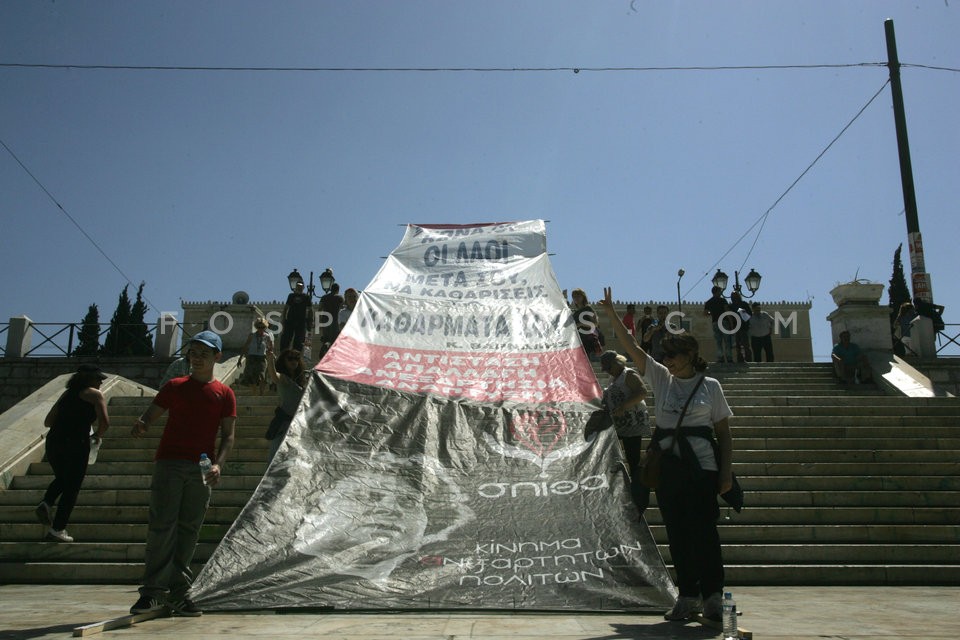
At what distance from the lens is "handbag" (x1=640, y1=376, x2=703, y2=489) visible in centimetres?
422

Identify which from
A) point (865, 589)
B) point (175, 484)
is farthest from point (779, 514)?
point (175, 484)

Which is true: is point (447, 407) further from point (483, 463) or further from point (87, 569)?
point (87, 569)

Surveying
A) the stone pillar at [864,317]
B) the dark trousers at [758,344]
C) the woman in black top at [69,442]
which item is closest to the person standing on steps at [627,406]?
the woman in black top at [69,442]

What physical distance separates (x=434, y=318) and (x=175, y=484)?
4.20m

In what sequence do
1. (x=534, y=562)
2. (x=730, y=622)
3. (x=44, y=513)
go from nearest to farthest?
(x=730, y=622) → (x=534, y=562) → (x=44, y=513)

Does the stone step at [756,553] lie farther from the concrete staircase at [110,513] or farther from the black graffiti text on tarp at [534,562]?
the black graffiti text on tarp at [534,562]

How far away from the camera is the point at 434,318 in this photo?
8.26 metres

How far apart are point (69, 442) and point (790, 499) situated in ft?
21.3

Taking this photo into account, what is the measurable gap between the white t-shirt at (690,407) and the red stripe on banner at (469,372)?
226 centimetres

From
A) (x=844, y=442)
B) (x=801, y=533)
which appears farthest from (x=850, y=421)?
(x=801, y=533)

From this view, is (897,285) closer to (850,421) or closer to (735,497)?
(850,421)

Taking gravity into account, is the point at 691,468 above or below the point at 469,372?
below

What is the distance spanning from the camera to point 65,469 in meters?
6.29

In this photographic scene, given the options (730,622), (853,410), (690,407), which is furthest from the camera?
→ (853,410)
